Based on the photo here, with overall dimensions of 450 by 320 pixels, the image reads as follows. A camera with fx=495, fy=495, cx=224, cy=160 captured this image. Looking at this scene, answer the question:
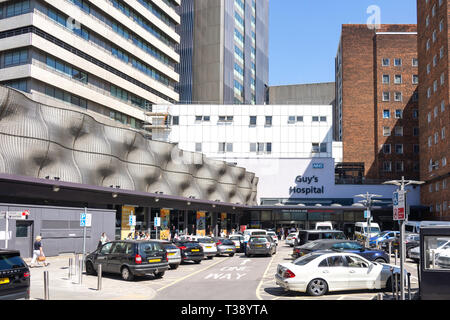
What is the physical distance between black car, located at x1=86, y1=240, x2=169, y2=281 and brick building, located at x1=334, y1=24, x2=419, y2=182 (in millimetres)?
74801

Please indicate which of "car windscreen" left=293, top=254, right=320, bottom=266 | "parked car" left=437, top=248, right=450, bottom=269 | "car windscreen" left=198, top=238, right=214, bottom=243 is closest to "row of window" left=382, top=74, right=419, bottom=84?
"car windscreen" left=198, top=238, right=214, bottom=243

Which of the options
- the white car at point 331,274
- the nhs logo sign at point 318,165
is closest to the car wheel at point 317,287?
the white car at point 331,274

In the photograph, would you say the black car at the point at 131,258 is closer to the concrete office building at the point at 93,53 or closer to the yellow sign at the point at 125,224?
the yellow sign at the point at 125,224

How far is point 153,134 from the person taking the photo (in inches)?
3049

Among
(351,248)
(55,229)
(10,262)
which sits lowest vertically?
(351,248)

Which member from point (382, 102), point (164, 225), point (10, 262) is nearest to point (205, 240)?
point (164, 225)

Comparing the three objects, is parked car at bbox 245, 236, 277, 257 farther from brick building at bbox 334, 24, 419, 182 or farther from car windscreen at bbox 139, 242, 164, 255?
brick building at bbox 334, 24, 419, 182

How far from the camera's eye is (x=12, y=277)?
12.0 meters

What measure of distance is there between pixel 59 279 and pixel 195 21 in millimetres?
85426

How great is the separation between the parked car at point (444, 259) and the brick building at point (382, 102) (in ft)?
261

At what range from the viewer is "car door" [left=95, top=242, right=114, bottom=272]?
68.3 feet

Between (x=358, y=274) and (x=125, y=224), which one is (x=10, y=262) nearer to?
(x=358, y=274)

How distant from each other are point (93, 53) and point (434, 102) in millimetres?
44403
